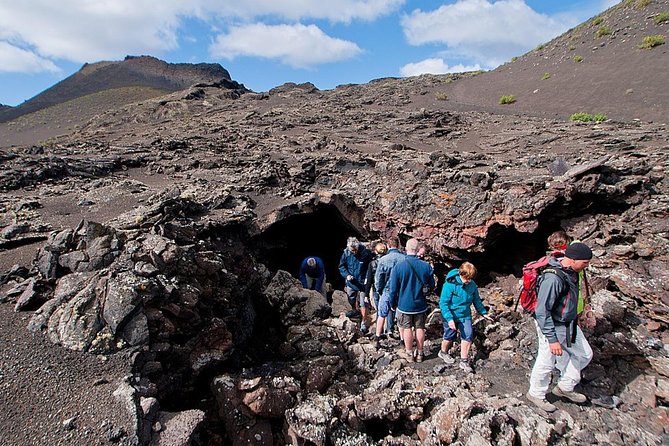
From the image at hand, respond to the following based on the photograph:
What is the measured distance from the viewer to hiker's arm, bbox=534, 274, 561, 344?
145 inches

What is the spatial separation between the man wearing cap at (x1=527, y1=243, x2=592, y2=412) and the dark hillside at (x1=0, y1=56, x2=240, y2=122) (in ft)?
159

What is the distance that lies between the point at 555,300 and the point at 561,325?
0.36 metres

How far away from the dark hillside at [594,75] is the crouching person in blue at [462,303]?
15411mm

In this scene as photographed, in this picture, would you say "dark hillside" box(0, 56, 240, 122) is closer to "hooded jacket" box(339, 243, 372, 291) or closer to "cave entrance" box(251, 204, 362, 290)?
"cave entrance" box(251, 204, 362, 290)

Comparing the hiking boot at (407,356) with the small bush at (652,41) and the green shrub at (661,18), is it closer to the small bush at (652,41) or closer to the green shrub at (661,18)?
the small bush at (652,41)

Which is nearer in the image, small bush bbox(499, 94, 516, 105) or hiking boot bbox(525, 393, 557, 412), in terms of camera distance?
hiking boot bbox(525, 393, 557, 412)

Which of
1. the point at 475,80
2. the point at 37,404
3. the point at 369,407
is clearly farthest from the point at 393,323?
the point at 475,80

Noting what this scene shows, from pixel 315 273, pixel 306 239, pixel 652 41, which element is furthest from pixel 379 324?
pixel 652 41

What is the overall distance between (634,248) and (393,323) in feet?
13.6

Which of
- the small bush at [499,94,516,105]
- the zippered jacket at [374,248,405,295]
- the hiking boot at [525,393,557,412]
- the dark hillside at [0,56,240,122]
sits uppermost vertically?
the dark hillside at [0,56,240,122]

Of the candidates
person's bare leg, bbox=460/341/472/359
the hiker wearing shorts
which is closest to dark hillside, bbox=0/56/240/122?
the hiker wearing shorts

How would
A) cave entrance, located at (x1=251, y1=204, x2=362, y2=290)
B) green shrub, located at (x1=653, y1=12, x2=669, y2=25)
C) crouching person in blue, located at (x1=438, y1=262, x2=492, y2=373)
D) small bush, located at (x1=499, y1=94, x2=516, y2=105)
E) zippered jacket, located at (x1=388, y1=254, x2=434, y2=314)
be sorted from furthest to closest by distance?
small bush, located at (x1=499, y1=94, x2=516, y2=105)
green shrub, located at (x1=653, y1=12, x2=669, y2=25)
cave entrance, located at (x1=251, y1=204, x2=362, y2=290)
zippered jacket, located at (x1=388, y1=254, x2=434, y2=314)
crouching person in blue, located at (x1=438, y1=262, x2=492, y2=373)

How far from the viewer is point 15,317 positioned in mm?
4203

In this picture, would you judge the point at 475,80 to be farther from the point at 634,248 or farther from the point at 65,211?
the point at 65,211
